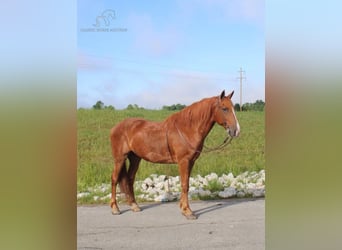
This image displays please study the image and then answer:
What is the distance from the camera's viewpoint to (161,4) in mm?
2461

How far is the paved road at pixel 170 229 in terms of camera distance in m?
2.45

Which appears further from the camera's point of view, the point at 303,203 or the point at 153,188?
the point at 153,188

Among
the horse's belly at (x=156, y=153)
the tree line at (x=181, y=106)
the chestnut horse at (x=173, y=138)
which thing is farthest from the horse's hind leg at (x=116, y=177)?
the tree line at (x=181, y=106)

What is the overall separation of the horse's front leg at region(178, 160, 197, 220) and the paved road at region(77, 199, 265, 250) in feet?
0.13

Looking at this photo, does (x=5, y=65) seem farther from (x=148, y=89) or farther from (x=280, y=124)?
(x=280, y=124)

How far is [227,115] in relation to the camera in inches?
98.0

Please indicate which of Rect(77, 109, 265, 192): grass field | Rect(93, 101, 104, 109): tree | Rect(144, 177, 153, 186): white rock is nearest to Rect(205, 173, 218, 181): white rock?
Rect(77, 109, 265, 192): grass field

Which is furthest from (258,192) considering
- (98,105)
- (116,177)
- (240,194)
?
(98,105)

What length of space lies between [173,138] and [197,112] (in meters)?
0.21

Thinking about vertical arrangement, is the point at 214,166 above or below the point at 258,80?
below

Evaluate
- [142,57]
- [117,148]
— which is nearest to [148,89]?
[142,57]

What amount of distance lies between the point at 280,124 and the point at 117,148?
39.2 inches

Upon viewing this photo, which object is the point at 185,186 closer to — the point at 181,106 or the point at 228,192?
the point at 228,192

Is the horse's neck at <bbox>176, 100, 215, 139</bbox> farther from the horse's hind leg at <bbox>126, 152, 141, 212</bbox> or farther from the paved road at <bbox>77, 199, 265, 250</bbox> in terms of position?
the paved road at <bbox>77, 199, 265, 250</bbox>
